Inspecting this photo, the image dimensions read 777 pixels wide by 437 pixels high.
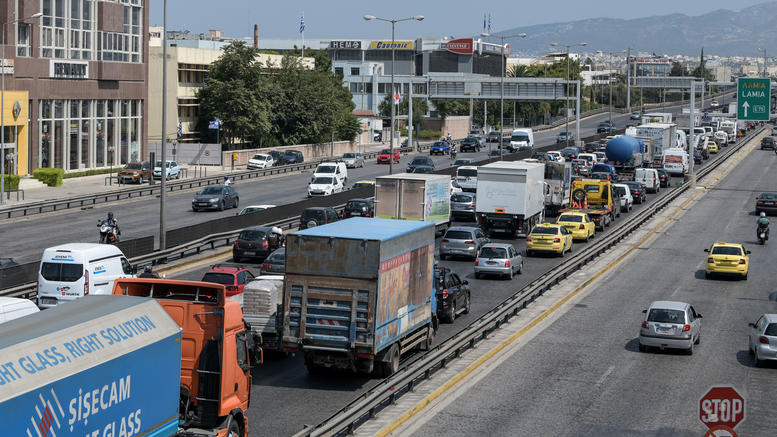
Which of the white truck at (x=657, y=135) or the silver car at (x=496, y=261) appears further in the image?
the white truck at (x=657, y=135)

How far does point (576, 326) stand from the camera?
31.6m

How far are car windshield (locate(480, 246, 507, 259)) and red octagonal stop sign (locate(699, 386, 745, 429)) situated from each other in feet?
87.9

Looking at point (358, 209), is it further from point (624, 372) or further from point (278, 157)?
point (278, 157)

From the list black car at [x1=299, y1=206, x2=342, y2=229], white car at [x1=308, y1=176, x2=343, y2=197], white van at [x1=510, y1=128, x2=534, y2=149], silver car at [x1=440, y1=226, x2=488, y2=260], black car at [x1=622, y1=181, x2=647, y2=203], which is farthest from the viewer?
white van at [x1=510, y1=128, x2=534, y2=149]

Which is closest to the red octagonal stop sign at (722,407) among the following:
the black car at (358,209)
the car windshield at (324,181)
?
the black car at (358,209)

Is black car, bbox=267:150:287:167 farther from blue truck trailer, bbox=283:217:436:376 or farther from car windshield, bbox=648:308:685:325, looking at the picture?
blue truck trailer, bbox=283:217:436:376

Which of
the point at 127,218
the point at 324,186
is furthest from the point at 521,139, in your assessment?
the point at 127,218

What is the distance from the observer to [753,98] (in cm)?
7375

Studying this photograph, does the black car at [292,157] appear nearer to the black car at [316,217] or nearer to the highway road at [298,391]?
the black car at [316,217]

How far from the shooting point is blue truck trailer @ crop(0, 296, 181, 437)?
11.0 m

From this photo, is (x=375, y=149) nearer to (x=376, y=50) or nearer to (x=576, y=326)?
(x=376, y=50)

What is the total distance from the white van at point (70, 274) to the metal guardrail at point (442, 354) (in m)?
9.64

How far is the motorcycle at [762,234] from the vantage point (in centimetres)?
5031

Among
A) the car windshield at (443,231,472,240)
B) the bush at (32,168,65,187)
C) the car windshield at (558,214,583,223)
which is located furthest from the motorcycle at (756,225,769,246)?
the bush at (32,168,65,187)
